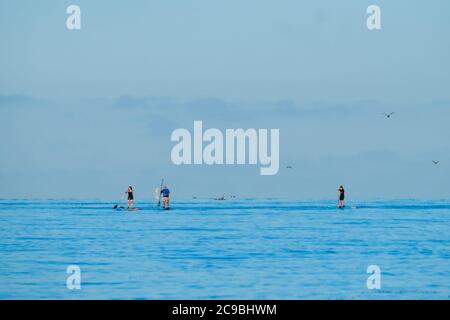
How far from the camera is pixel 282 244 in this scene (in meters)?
28.8

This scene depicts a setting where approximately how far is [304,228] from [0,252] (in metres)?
15.4

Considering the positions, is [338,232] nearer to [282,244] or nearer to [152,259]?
[282,244]

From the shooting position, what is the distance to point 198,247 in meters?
27.6

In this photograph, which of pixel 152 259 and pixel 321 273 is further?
pixel 152 259

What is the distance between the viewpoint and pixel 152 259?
79.5ft

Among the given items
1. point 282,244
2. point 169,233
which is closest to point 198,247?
point 282,244

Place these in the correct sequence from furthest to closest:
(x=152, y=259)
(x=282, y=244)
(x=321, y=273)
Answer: (x=282, y=244) → (x=152, y=259) → (x=321, y=273)

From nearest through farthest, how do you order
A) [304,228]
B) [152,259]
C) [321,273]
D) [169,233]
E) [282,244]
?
[321,273] < [152,259] < [282,244] < [169,233] < [304,228]

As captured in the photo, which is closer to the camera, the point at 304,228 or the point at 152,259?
the point at 152,259
